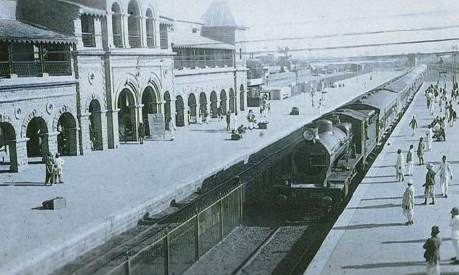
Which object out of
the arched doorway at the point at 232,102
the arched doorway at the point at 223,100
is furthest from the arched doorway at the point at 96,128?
the arched doorway at the point at 232,102

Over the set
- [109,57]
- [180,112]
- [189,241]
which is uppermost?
[109,57]

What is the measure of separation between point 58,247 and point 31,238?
4.59 ft

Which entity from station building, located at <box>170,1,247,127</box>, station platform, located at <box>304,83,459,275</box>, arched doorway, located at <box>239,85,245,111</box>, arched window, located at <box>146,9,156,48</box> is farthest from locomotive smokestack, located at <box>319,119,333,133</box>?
arched doorway, located at <box>239,85,245,111</box>

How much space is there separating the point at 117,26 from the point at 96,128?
6.12 m

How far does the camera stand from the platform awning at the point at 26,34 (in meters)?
22.1

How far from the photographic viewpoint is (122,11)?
29.2 metres

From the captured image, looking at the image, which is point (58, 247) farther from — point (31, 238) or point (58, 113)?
point (58, 113)

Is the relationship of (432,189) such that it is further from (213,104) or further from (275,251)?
(213,104)

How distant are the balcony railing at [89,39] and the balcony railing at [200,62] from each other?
11.3 metres

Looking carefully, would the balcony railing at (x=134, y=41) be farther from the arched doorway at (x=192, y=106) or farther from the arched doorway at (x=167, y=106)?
the arched doorway at (x=192, y=106)

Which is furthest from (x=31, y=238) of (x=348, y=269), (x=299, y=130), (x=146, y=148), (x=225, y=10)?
(x=225, y=10)

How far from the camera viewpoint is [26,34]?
75.9ft

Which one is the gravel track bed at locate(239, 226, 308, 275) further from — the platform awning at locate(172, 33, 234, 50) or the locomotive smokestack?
the platform awning at locate(172, 33, 234, 50)

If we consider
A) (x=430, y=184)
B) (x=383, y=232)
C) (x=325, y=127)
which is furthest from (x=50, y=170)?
(x=430, y=184)
